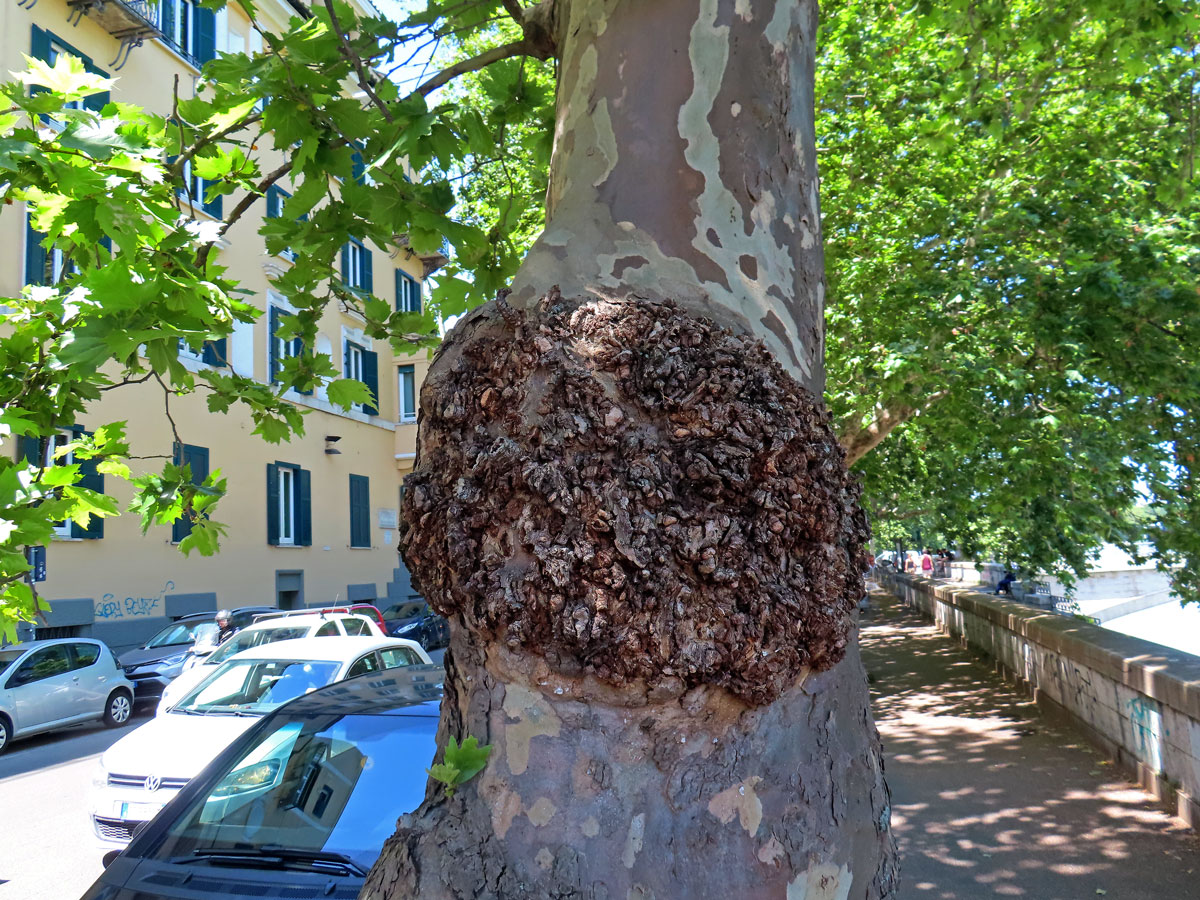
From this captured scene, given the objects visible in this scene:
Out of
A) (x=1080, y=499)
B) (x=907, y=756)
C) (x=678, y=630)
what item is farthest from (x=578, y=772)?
(x=1080, y=499)

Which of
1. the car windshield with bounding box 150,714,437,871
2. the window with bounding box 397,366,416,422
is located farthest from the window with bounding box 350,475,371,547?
the car windshield with bounding box 150,714,437,871

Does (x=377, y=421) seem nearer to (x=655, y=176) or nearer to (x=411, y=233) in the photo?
(x=411, y=233)

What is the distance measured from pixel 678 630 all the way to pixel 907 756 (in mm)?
9084

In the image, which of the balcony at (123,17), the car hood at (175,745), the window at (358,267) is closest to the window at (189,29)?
the balcony at (123,17)

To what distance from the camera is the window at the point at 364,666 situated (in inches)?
306

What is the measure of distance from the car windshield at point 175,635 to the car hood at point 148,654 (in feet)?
0.49

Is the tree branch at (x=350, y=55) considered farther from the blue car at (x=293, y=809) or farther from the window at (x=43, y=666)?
the window at (x=43, y=666)

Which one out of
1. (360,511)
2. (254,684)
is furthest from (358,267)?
(254,684)

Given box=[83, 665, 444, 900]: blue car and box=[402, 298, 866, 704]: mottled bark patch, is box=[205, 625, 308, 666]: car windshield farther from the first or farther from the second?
box=[402, 298, 866, 704]: mottled bark patch

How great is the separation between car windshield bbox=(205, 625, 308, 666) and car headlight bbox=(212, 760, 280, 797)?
731 centimetres

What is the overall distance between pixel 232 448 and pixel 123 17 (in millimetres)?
8748

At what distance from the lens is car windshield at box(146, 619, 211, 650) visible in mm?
16328

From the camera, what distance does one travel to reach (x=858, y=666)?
192 cm

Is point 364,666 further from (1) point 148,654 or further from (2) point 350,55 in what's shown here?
(1) point 148,654
